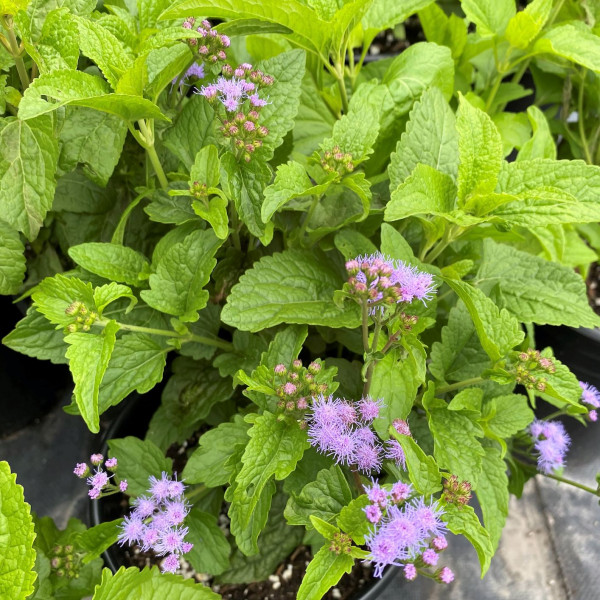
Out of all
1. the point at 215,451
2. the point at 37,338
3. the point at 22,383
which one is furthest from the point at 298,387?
the point at 22,383

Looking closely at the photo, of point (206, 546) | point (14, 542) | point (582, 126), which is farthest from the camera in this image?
point (582, 126)

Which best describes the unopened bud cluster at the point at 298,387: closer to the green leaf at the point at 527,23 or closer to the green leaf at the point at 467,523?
the green leaf at the point at 467,523

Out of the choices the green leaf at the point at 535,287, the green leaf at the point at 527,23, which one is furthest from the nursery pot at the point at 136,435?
the green leaf at the point at 527,23

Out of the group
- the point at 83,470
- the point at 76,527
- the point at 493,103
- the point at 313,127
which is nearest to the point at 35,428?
the point at 76,527

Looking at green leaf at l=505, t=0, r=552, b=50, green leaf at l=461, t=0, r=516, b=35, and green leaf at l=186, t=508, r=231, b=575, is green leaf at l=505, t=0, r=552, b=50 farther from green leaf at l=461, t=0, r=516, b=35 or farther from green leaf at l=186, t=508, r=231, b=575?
green leaf at l=186, t=508, r=231, b=575

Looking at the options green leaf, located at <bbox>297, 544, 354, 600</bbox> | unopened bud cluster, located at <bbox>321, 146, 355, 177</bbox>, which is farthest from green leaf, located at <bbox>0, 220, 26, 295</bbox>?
green leaf, located at <bbox>297, 544, 354, 600</bbox>

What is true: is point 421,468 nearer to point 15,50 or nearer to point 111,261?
point 111,261

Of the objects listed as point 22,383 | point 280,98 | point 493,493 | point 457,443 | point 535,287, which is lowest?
point 22,383

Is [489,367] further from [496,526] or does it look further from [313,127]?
[313,127]
